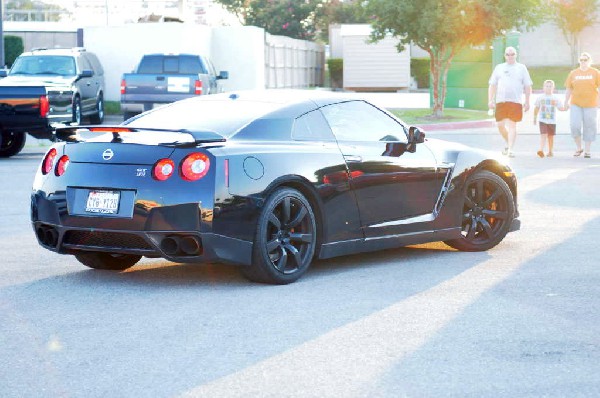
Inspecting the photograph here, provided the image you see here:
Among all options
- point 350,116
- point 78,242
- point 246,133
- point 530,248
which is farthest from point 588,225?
point 78,242

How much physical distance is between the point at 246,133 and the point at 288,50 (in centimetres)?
4581

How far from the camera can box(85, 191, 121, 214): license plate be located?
8391 mm

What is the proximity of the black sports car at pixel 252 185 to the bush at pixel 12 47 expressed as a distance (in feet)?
162

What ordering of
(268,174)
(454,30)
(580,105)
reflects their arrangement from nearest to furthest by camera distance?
(268,174) < (580,105) < (454,30)

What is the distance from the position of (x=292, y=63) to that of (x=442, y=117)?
864 inches

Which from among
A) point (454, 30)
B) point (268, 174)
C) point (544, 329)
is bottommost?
point (544, 329)

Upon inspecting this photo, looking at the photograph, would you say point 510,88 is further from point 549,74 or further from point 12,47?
point 549,74

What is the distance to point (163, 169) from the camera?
834cm

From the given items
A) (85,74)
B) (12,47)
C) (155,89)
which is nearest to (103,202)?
(85,74)

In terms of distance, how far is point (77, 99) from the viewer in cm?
2703

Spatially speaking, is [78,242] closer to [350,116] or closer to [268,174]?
[268,174]

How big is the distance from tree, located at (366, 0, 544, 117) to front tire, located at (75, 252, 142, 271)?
25419 mm

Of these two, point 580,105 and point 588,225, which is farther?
point 580,105

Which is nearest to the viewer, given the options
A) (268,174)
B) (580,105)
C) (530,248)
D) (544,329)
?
(544,329)
